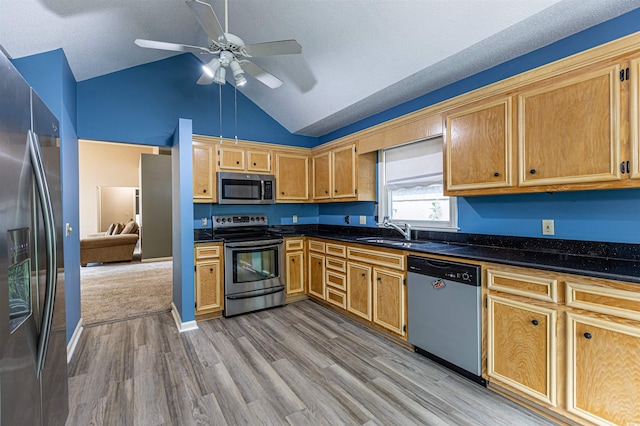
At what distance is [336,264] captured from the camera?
3.60 metres

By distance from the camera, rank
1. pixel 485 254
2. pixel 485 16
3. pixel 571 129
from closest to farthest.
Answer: pixel 571 129
pixel 485 16
pixel 485 254

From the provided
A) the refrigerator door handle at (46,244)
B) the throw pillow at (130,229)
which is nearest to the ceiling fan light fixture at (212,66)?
the refrigerator door handle at (46,244)

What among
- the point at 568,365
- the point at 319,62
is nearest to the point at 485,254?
the point at 568,365

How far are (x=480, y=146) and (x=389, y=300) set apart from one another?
5.29ft

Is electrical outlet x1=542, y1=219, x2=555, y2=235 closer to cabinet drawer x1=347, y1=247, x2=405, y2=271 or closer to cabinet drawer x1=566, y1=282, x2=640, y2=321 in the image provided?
cabinet drawer x1=566, y1=282, x2=640, y2=321

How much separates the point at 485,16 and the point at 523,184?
4.00ft

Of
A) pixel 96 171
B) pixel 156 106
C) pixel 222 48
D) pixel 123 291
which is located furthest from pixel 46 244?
pixel 96 171

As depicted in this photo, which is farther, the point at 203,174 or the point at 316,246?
the point at 316,246

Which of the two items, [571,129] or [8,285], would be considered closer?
[8,285]

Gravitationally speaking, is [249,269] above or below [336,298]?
above

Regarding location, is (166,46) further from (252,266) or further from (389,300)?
(389,300)

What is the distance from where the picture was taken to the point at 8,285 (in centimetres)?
94

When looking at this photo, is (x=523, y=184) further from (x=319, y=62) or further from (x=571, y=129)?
(x=319, y=62)

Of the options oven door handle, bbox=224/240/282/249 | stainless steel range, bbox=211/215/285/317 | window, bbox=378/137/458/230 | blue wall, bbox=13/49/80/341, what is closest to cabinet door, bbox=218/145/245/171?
stainless steel range, bbox=211/215/285/317
